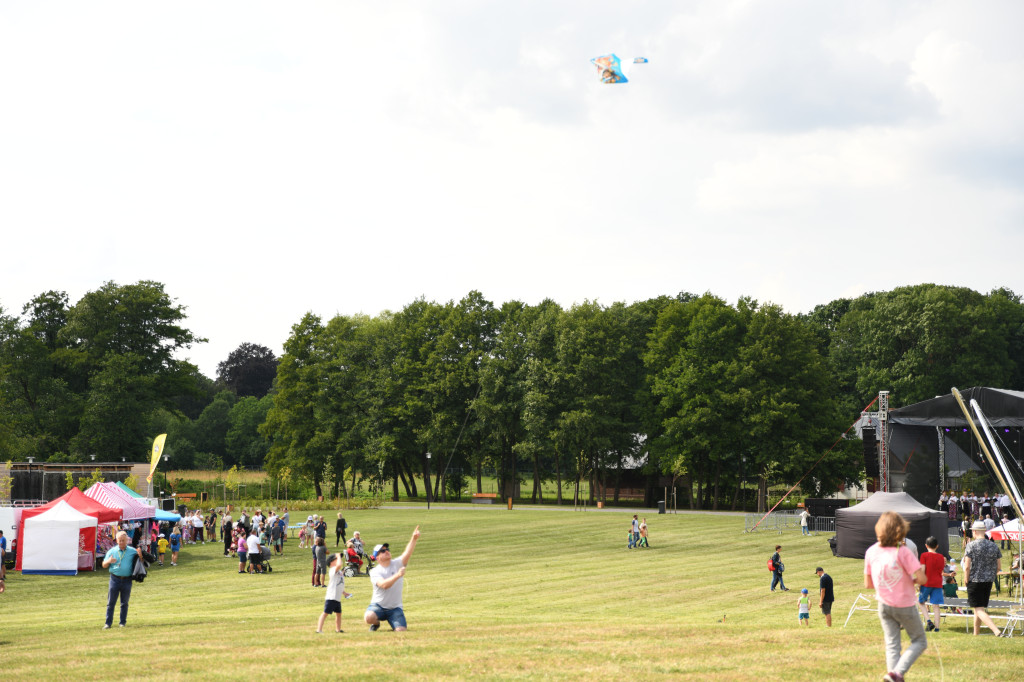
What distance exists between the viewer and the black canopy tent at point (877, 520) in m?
29.9

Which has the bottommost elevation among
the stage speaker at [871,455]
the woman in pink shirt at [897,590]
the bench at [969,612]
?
the bench at [969,612]

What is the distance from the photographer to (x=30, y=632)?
637 inches

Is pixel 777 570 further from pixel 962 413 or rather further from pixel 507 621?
pixel 962 413

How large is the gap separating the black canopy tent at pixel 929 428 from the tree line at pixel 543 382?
660 inches

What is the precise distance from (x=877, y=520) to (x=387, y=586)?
22.8 meters

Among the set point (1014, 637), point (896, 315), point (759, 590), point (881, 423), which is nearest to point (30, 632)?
point (1014, 637)

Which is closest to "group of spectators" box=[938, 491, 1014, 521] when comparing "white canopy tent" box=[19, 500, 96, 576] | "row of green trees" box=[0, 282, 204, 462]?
"white canopy tent" box=[19, 500, 96, 576]

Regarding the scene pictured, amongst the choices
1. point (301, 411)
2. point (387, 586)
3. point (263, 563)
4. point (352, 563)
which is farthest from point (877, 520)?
point (301, 411)

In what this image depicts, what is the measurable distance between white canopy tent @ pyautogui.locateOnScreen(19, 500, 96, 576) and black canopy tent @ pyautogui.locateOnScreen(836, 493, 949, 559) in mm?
26225

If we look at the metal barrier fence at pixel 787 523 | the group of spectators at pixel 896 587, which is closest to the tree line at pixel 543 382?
the metal barrier fence at pixel 787 523

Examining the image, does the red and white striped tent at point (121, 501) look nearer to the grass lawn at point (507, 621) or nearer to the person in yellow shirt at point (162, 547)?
the person in yellow shirt at point (162, 547)

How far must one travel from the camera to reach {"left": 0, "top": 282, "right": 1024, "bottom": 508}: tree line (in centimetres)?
5881

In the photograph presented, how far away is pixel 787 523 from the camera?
44.2 metres

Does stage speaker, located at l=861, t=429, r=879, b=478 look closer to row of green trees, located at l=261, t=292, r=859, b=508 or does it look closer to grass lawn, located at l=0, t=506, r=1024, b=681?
grass lawn, located at l=0, t=506, r=1024, b=681
